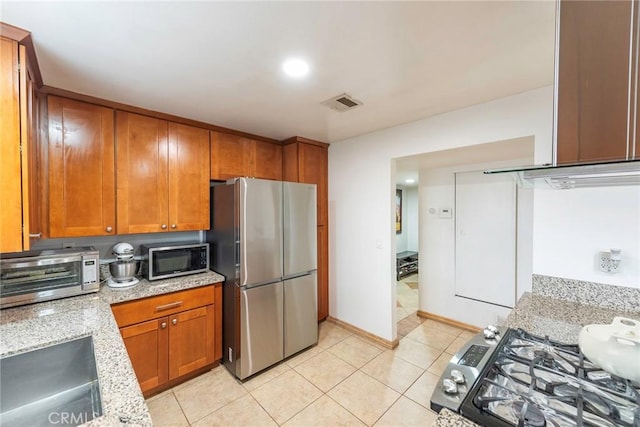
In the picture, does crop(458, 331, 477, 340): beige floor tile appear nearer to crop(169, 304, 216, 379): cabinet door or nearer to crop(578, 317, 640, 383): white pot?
crop(578, 317, 640, 383): white pot

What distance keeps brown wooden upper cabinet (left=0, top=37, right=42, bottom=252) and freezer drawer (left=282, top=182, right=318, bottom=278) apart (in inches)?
66.5

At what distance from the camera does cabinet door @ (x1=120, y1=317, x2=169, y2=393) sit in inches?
77.6

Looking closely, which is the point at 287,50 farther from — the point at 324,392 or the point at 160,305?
the point at 324,392

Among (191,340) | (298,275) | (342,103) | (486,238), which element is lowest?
(191,340)

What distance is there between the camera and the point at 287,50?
4.66ft

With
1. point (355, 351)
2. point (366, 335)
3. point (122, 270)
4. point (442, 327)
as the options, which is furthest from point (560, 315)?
point (122, 270)

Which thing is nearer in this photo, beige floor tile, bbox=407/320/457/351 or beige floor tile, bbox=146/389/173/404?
beige floor tile, bbox=146/389/173/404

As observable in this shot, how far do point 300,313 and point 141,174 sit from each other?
195 centimetres

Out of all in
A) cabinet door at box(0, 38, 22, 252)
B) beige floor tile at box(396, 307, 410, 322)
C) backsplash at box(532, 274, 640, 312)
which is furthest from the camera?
beige floor tile at box(396, 307, 410, 322)

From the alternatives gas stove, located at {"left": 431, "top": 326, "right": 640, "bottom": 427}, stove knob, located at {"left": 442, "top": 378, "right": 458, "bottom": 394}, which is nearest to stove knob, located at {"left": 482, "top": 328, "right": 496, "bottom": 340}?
gas stove, located at {"left": 431, "top": 326, "right": 640, "bottom": 427}

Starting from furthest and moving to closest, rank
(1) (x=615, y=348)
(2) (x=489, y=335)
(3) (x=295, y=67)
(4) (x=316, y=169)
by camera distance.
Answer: (4) (x=316, y=169)
(3) (x=295, y=67)
(2) (x=489, y=335)
(1) (x=615, y=348)

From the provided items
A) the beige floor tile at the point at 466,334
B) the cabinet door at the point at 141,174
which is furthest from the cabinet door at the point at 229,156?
the beige floor tile at the point at 466,334

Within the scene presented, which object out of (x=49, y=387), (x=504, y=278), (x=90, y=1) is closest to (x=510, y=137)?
(x=504, y=278)

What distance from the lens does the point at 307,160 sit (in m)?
3.21
